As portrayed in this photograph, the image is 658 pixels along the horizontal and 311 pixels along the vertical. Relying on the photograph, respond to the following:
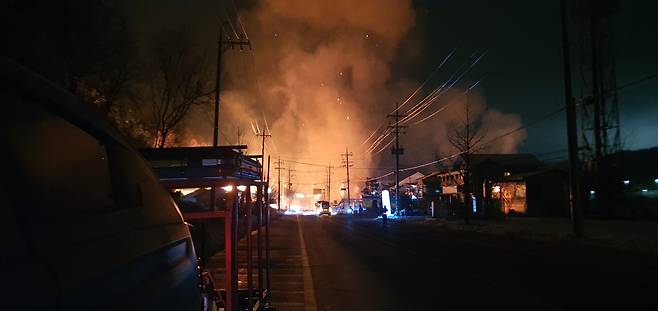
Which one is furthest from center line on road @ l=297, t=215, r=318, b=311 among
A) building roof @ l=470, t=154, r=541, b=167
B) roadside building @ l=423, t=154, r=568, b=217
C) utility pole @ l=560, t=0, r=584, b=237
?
building roof @ l=470, t=154, r=541, b=167

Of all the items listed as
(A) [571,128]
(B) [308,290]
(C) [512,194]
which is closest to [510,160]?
(C) [512,194]

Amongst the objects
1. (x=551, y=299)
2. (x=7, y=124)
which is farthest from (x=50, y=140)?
(x=551, y=299)

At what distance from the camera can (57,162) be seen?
1828 mm

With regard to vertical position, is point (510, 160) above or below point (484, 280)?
above

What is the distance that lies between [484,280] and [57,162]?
10.9 meters

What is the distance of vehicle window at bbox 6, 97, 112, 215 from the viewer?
161 cm

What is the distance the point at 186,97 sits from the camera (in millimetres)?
32719

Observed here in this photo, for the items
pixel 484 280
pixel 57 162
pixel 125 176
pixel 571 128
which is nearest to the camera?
pixel 57 162

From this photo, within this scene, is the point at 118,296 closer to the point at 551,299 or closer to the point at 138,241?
the point at 138,241

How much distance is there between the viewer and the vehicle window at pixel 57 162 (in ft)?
5.28

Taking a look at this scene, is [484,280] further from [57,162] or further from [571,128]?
[571,128]

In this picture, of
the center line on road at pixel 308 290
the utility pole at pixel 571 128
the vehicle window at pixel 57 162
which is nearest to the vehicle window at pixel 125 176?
the vehicle window at pixel 57 162

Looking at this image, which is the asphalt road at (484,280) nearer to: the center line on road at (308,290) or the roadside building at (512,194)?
the center line on road at (308,290)

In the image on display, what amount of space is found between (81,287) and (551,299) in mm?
9046
